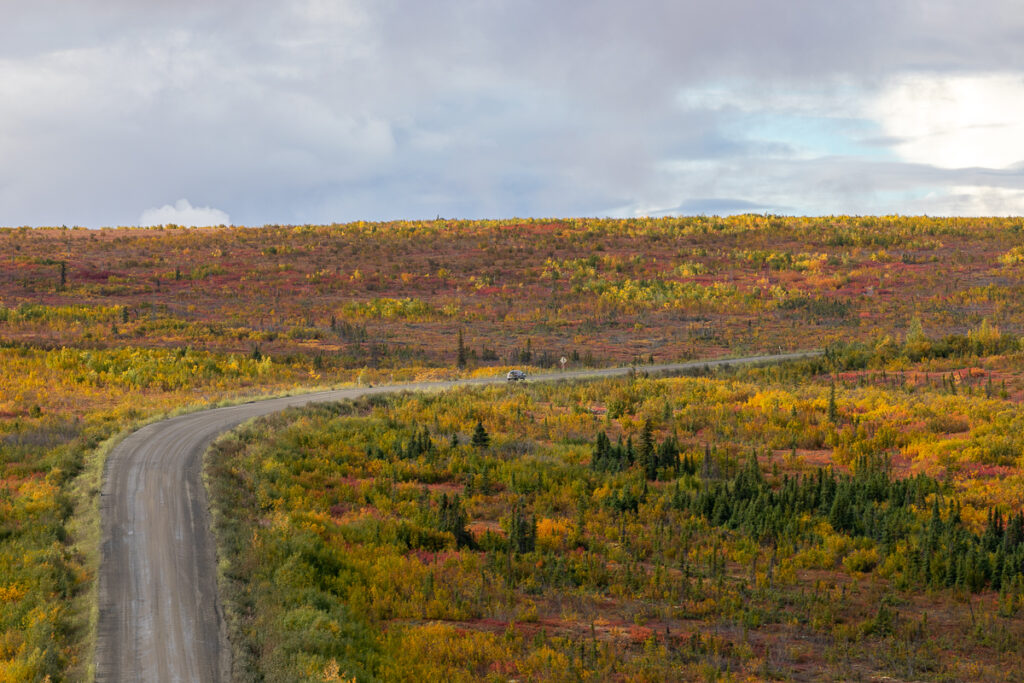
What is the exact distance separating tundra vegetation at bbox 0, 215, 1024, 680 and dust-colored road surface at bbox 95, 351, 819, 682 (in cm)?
46

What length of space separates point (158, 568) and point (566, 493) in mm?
9562

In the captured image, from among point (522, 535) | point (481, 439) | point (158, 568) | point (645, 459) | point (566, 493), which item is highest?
point (481, 439)

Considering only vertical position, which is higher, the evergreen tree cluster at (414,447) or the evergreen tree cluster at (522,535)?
the evergreen tree cluster at (414,447)

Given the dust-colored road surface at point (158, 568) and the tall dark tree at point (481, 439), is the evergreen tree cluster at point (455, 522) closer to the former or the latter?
the dust-colored road surface at point (158, 568)

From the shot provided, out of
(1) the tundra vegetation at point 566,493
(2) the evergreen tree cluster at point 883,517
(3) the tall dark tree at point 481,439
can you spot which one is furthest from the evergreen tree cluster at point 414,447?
(2) the evergreen tree cluster at point 883,517

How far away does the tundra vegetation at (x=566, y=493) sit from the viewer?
12.3m

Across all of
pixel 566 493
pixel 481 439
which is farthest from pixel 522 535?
pixel 481 439

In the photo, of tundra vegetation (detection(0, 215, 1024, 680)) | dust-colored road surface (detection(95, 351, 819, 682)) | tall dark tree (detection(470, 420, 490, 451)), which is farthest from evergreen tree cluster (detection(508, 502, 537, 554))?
tall dark tree (detection(470, 420, 490, 451))

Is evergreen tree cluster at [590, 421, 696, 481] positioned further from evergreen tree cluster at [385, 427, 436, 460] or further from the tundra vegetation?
evergreen tree cluster at [385, 427, 436, 460]

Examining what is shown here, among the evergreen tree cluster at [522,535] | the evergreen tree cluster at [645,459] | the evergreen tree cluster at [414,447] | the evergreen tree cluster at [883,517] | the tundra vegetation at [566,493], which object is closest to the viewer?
the tundra vegetation at [566,493]

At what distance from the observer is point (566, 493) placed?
778 inches

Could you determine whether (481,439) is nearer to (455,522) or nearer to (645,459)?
(645,459)

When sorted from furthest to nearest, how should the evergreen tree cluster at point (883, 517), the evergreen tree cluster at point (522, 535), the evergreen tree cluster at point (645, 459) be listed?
the evergreen tree cluster at point (645, 459) < the evergreen tree cluster at point (522, 535) < the evergreen tree cluster at point (883, 517)

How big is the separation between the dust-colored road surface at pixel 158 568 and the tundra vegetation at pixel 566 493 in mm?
460
